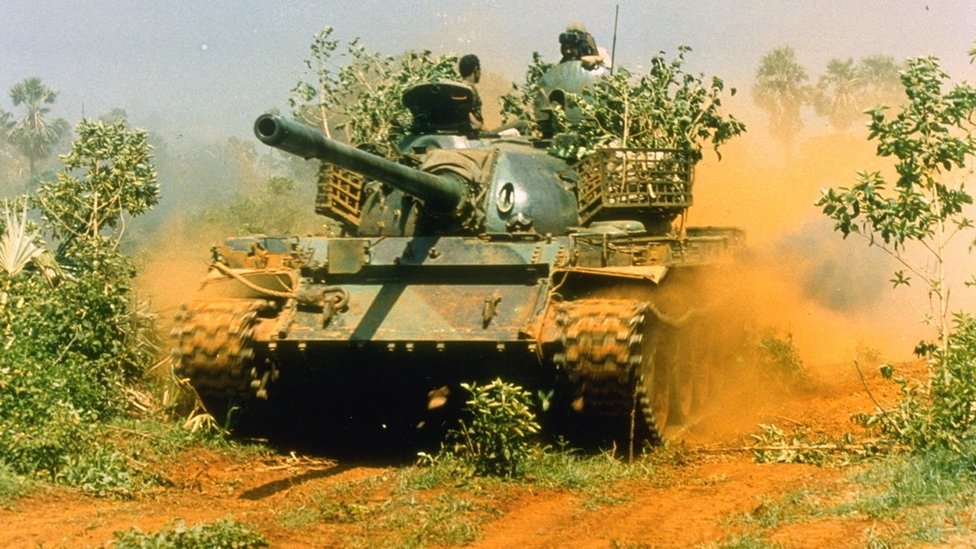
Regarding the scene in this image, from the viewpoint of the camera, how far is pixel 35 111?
5969 cm

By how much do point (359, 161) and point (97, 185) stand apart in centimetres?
511

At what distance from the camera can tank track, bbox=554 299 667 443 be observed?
8.00m

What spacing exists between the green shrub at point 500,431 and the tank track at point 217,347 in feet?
6.10

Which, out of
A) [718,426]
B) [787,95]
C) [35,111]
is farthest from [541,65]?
[35,111]

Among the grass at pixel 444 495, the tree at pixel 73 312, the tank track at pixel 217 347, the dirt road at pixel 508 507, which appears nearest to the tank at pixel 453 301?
the tank track at pixel 217 347

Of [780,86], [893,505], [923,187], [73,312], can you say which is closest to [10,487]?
[73,312]

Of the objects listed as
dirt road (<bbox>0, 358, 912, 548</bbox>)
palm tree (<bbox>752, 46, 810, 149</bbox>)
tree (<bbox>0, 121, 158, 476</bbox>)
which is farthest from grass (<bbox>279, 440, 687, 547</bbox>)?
palm tree (<bbox>752, 46, 810, 149</bbox>)

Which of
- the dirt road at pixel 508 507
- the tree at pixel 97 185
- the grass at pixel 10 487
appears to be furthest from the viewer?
the tree at pixel 97 185

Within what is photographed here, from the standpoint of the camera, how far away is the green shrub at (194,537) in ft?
18.1

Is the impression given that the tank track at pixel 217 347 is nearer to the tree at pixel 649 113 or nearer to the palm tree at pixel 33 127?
the tree at pixel 649 113

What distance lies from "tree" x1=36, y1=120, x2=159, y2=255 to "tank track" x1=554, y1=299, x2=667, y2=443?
5.36m

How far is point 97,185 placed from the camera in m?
11.8

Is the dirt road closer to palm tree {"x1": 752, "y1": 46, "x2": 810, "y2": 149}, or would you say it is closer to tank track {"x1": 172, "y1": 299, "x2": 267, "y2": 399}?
tank track {"x1": 172, "y1": 299, "x2": 267, "y2": 399}

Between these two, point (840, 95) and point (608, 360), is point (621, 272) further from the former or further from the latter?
point (840, 95)
